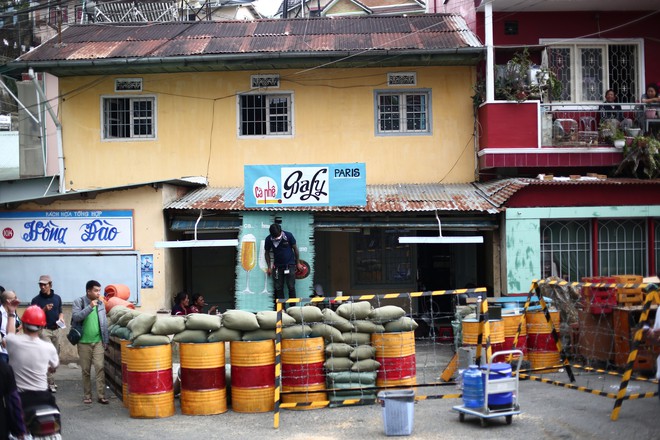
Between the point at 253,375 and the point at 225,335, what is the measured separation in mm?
680

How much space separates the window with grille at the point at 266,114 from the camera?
18.2 metres

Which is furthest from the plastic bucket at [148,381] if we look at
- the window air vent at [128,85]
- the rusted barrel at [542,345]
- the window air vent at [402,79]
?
the window air vent at [402,79]

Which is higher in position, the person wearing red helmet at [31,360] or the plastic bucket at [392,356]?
the person wearing red helmet at [31,360]

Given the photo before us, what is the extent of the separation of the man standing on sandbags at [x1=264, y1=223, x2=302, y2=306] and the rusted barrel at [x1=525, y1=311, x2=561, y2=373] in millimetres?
4793

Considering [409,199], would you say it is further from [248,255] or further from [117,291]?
[117,291]

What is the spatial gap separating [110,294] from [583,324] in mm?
8442

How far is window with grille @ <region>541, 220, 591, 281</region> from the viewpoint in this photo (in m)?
16.3

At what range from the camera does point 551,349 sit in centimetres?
1317

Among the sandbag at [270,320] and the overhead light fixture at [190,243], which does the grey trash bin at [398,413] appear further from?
the overhead light fixture at [190,243]

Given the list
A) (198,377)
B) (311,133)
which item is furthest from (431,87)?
(198,377)

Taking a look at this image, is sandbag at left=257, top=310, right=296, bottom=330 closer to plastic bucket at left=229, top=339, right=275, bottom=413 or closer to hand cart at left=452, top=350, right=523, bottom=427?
plastic bucket at left=229, top=339, right=275, bottom=413

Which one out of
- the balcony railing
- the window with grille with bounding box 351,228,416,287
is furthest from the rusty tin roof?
the window with grille with bounding box 351,228,416,287

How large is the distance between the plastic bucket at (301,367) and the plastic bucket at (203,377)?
0.90m

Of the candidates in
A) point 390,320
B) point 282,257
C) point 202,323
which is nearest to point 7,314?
point 202,323
